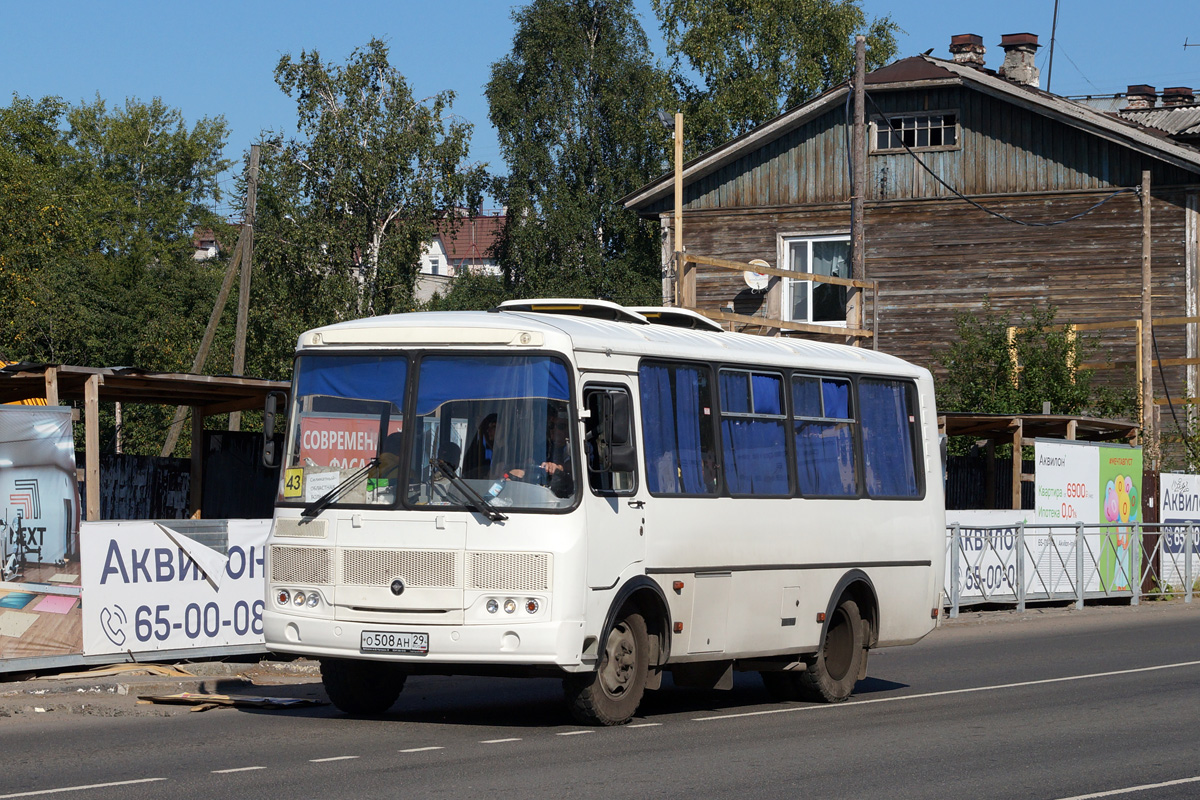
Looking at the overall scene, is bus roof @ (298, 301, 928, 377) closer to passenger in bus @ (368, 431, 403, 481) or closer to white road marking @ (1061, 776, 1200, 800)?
passenger in bus @ (368, 431, 403, 481)

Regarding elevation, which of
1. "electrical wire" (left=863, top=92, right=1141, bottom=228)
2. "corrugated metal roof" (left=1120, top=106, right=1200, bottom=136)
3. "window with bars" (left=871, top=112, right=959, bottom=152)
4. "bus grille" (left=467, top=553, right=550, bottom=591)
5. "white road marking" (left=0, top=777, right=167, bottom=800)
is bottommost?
"white road marking" (left=0, top=777, right=167, bottom=800)

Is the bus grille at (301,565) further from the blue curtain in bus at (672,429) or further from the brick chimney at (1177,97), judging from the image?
the brick chimney at (1177,97)

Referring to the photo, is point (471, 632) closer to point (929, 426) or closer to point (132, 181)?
point (929, 426)

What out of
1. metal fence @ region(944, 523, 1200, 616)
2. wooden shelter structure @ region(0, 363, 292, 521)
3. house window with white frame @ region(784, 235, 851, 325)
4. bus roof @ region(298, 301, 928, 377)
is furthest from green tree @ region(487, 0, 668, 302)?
bus roof @ region(298, 301, 928, 377)

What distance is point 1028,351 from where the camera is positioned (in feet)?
104

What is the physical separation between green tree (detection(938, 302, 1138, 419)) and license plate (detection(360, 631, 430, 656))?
22.3m

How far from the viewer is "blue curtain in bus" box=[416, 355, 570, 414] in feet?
34.2

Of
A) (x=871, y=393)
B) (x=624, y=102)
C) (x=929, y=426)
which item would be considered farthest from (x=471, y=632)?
(x=624, y=102)

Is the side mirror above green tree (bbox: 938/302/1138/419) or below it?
below

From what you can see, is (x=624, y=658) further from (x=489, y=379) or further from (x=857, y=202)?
(x=857, y=202)

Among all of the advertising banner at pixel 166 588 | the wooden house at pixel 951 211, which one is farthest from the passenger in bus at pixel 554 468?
the wooden house at pixel 951 211

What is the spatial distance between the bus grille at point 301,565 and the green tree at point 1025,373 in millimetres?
22054

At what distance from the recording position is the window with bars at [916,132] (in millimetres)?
35906

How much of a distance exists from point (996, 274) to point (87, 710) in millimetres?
27718
